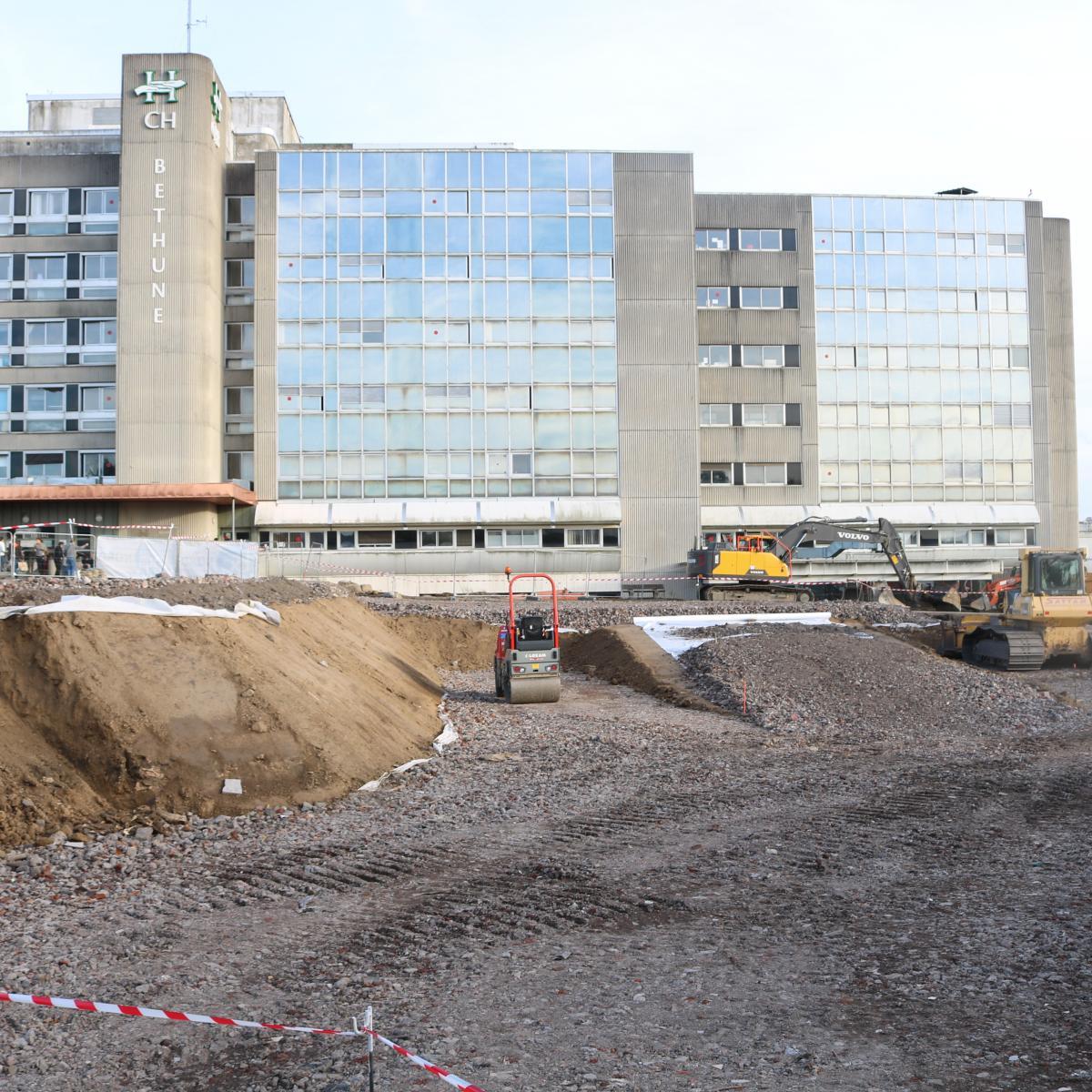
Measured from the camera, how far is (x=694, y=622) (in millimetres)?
33031

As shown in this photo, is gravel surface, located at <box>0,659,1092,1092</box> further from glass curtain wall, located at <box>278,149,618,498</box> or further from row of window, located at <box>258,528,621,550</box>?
glass curtain wall, located at <box>278,149,618,498</box>

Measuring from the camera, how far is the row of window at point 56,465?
52469 millimetres

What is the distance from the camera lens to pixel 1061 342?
6103 cm

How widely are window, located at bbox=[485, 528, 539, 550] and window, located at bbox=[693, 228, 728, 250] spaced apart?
17.7 metres

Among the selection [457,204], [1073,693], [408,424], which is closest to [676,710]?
[1073,693]

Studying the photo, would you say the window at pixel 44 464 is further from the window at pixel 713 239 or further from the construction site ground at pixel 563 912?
the construction site ground at pixel 563 912

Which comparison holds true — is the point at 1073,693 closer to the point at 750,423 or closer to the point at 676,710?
the point at 676,710

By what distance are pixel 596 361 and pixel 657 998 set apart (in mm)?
50070

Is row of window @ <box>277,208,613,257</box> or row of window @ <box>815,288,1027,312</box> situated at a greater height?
row of window @ <box>277,208,613,257</box>

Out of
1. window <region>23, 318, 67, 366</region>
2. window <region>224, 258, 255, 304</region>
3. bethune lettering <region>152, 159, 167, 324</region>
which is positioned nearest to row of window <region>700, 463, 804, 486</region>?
window <region>224, 258, 255, 304</region>

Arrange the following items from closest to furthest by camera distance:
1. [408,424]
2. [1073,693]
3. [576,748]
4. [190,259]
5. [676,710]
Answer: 1. [576,748]
2. [676,710]
3. [1073,693]
4. [190,259]
5. [408,424]

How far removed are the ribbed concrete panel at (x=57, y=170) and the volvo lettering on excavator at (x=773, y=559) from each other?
3495 centimetres

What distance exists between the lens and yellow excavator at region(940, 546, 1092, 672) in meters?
28.3

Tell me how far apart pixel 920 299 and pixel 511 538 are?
2593 cm
